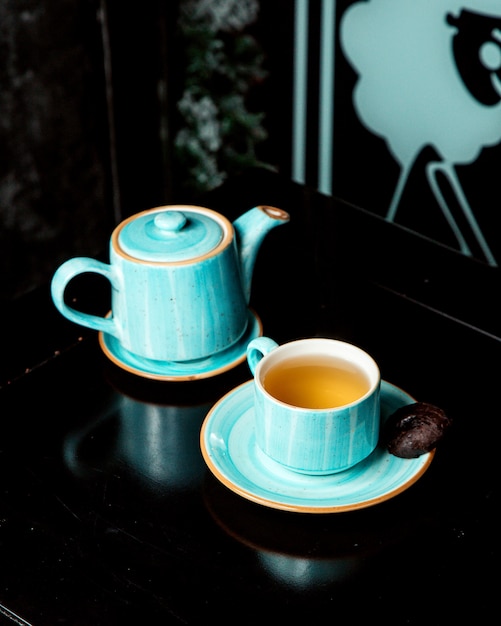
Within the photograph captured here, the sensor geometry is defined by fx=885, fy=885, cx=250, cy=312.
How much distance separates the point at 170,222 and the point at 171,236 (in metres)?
0.01

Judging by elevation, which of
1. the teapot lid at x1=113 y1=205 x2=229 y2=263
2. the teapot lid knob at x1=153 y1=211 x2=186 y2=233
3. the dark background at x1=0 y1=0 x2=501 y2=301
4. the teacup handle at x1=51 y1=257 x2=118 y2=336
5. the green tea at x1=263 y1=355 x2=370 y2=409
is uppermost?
the teapot lid knob at x1=153 y1=211 x2=186 y2=233

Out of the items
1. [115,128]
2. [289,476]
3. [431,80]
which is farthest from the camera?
[115,128]

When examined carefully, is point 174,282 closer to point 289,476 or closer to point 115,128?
point 289,476

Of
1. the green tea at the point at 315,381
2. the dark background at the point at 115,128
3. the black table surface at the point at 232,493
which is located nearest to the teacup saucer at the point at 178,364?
the black table surface at the point at 232,493

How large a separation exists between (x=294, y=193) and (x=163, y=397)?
17.3 inches

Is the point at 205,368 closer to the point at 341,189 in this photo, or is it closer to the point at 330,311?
the point at 330,311

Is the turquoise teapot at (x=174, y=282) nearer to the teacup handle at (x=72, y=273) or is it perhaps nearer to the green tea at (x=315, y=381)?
the teacup handle at (x=72, y=273)

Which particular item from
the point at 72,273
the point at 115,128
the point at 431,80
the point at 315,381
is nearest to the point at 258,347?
the point at 315,381

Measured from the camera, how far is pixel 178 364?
2.67ft

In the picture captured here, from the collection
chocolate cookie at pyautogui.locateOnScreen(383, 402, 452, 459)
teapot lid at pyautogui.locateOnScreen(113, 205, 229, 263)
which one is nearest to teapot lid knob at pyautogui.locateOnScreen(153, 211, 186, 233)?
teapot lid at pyautogui.locateOnScreen(113, 205, 229, 263)

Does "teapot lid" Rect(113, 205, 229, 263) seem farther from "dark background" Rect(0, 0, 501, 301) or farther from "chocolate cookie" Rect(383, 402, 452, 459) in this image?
"dark background" Rect(0, 0, 501, 301)

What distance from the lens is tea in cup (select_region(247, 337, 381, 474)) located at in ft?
2.10

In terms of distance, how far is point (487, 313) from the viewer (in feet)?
2.97

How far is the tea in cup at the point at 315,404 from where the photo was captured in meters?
0.64
